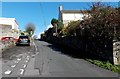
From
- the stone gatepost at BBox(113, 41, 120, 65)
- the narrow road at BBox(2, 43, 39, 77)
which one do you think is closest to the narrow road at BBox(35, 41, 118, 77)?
the narrow road at BBox(2, 43, 39, 77)

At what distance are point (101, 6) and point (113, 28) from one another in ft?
13.8

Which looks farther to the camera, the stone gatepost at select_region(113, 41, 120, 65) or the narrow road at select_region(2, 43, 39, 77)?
the stone gatepost at select_region(113, 41, 120, 65)

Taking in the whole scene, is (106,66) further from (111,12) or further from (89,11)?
(89,11)

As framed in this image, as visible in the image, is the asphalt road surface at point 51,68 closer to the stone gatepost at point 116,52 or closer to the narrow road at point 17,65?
the narrow road at point 17,65

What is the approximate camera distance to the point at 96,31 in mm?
20078

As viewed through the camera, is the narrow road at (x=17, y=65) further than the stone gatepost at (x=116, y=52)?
No

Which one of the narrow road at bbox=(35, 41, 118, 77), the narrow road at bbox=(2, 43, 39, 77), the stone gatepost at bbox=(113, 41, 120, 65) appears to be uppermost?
the stone gatepost at bbox=(113, 41, 120, 65)

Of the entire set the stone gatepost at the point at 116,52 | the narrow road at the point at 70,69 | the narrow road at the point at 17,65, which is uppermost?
the stone gatepost at the point at 116,52

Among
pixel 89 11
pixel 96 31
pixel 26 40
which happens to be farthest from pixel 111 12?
pixel 26 40

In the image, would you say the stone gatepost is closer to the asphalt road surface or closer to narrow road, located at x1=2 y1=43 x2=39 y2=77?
the asphalt road surface

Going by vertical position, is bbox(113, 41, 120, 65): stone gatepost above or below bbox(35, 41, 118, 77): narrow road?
above

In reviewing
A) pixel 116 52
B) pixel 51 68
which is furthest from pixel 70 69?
pixel 116 52

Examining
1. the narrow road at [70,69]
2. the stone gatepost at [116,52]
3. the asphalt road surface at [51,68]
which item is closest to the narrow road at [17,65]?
the asphalt road surface at [51,68]

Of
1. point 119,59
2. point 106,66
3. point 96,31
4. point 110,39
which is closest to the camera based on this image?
point 106,66
